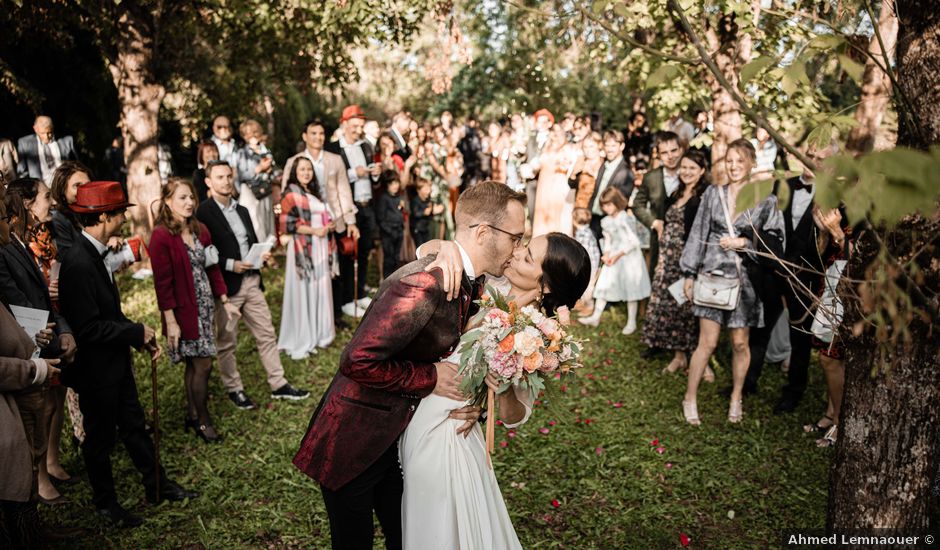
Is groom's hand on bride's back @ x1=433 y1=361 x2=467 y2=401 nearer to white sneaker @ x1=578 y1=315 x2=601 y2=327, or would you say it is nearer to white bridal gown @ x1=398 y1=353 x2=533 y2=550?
white bridal gown @ x1=398 y1=353 x2=533 y2=550

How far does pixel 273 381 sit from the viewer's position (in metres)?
6.28

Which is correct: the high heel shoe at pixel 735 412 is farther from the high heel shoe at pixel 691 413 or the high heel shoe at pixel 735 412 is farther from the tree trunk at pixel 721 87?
the tree trunk at pixel 721 87

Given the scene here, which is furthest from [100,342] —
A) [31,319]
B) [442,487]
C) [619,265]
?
Answer: [619,265]

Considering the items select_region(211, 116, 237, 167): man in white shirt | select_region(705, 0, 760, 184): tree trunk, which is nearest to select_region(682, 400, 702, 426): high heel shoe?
select_region(705, 0, 760, 184): tree trunk

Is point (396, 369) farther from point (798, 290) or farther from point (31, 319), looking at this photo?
point (798, 290)

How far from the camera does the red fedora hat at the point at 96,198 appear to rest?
3.96 m

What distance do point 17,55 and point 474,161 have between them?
1112 centimetres

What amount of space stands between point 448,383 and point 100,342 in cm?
251

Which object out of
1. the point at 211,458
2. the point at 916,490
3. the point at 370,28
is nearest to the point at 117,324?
the point at 211,458

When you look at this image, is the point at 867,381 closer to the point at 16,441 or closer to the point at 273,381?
the point at 16,441

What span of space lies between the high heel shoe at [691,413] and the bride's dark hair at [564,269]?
2.81 meters

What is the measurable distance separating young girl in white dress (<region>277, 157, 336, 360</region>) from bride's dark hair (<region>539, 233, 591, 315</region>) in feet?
14.0

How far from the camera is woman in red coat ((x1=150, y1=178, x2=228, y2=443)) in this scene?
188 inches

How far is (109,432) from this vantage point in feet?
13.3
